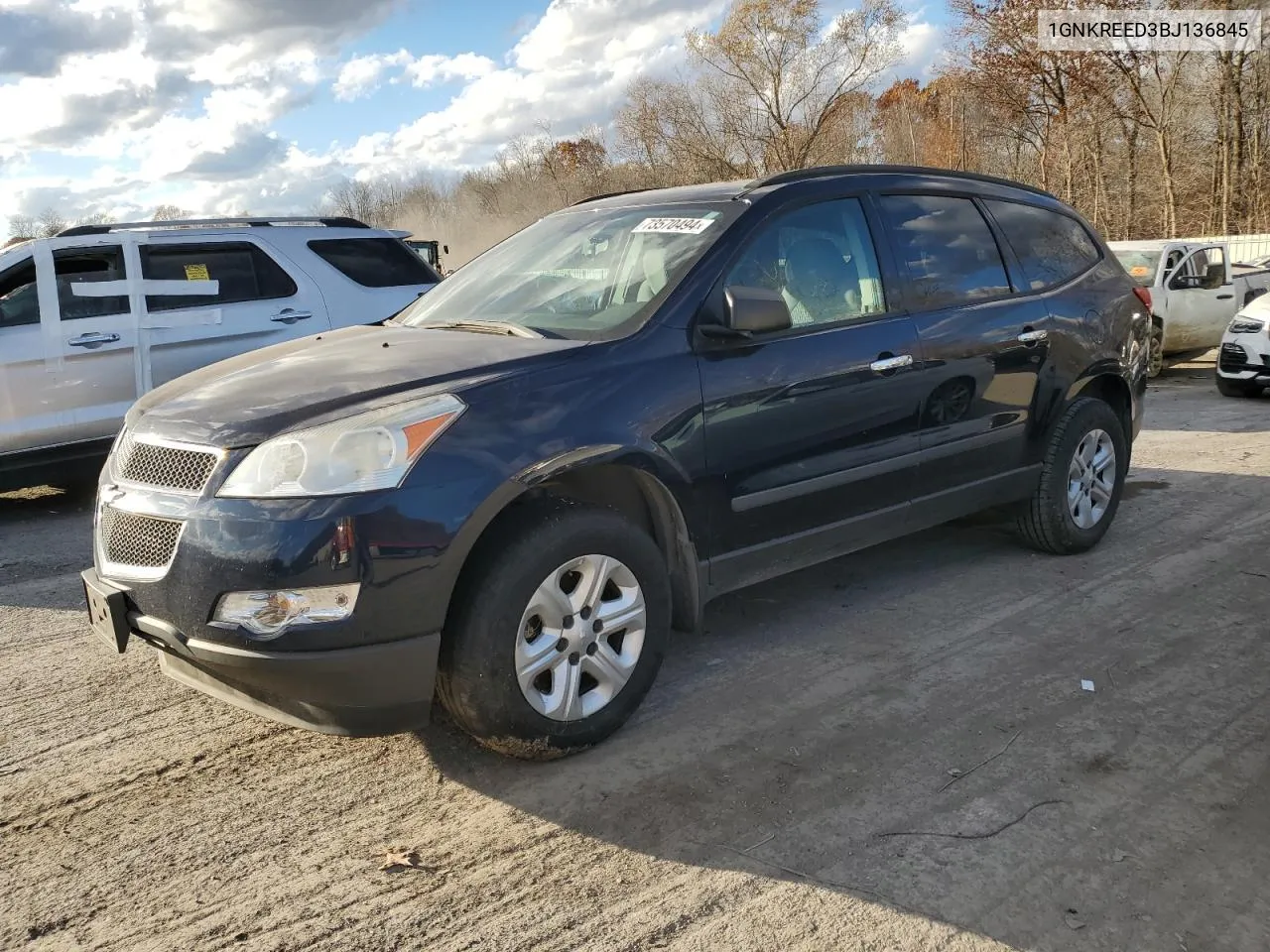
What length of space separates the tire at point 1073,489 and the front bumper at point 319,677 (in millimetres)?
3413

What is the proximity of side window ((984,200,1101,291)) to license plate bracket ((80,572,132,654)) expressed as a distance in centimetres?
413

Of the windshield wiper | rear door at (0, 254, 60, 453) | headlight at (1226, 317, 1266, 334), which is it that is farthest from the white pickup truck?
rear door at (0, 254, 60, 453)

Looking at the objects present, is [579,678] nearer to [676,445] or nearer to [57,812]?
[676,445]

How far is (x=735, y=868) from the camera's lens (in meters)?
2.68

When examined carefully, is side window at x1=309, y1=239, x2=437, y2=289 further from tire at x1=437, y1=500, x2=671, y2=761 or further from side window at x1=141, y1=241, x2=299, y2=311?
tire at x1=437, y1=500, x2=671, y2=761

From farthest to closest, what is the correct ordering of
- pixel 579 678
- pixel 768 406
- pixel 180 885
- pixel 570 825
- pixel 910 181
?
pixel 910 181, pixel 768 406, pixel 579 678, pixel 570 825, pixel 180 885

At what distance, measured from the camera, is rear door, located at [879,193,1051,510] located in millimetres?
4355

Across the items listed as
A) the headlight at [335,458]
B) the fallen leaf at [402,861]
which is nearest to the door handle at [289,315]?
the headlight at [335,458]

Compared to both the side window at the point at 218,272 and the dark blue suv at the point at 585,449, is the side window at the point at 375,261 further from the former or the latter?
the dark blue suv at the point at 585,449

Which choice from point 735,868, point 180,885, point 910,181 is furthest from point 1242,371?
point 180,885

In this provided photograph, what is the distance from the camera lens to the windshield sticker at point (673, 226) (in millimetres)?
3904

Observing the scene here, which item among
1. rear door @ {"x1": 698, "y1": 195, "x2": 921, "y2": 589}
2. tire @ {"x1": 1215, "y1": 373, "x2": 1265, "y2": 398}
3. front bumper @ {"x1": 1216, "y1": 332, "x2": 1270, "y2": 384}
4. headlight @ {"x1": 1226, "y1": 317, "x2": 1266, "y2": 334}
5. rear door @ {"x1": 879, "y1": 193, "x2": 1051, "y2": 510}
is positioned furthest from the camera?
tire @ {"x1": 1215, "y1": 373, "x2": 1265, "y2": 398}

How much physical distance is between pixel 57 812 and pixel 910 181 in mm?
4054

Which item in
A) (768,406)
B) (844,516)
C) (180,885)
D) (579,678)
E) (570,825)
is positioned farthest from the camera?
(844,516)
